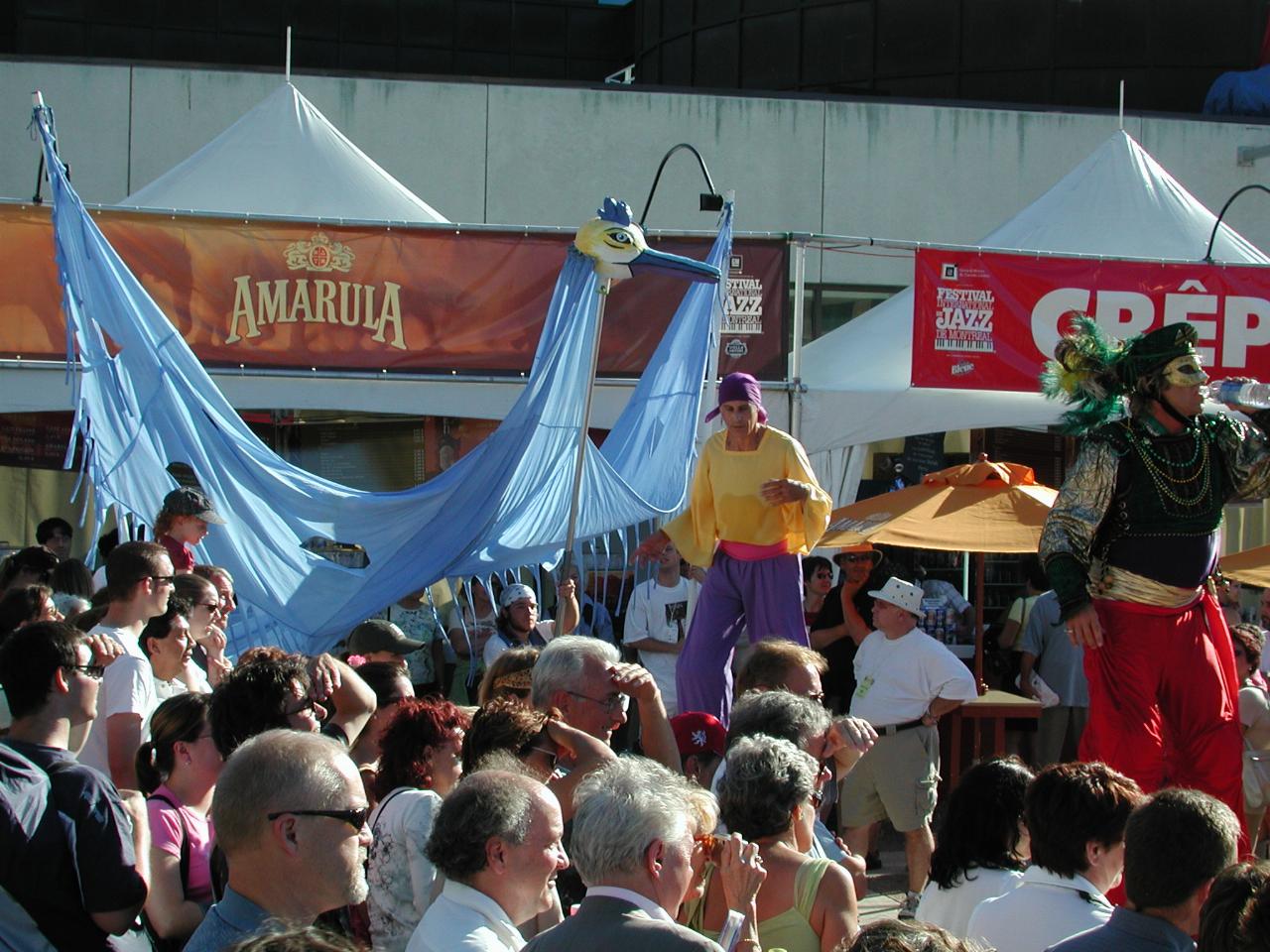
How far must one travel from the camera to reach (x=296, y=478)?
21.2ft

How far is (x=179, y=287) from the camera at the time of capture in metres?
8.53

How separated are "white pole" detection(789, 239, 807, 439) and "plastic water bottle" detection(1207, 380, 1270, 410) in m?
3.90

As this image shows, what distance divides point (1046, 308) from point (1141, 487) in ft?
14.5

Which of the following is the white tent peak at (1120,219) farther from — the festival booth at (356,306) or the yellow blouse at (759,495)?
the yellow blouse at (759,495)

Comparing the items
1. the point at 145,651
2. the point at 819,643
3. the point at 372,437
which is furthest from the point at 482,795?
the point at 372,437

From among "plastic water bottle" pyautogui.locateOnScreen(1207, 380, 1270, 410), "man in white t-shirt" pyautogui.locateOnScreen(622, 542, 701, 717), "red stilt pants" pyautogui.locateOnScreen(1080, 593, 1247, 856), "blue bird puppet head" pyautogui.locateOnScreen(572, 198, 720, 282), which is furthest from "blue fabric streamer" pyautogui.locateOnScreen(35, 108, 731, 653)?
"plastic water bottle" pyautogui.locateOnScreen(1207, 380, 1270, 410)

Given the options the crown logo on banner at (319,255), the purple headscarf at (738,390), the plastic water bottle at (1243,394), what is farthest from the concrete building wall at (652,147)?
the plastic water bottle at (1243,394)

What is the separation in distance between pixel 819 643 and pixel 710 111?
8.30 metres

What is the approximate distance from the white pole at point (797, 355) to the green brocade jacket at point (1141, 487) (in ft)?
12.7

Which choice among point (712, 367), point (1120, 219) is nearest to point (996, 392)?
point (712, 367)

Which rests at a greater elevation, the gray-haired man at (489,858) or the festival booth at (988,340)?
the festival booth at (988,340)

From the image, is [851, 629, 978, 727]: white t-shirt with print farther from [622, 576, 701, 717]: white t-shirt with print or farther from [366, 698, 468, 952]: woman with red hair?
[366, 698, 468, 952]: woman with red hair

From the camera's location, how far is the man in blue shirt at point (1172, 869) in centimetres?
296

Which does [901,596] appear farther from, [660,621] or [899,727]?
[660,621]
